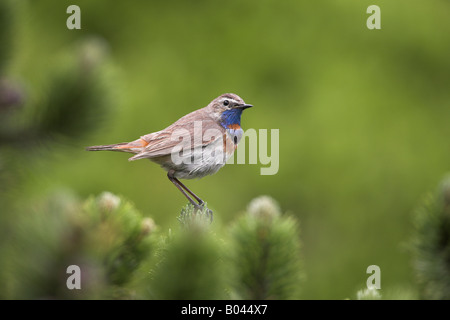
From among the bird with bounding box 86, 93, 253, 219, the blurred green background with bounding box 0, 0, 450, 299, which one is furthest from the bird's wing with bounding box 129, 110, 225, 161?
the blurred green background with bounding box 0, 0, 450, 299

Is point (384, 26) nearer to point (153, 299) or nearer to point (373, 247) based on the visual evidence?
point (373, 247)

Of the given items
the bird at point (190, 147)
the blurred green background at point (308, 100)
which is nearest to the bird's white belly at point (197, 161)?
the bird at point (190, 147)

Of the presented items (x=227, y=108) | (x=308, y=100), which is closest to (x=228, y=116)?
(x=227, y=108)

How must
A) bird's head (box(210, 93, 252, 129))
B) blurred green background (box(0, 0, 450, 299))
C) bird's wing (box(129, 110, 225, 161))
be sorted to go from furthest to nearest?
blurred green background (box(0, 0, 450, 299)) → bird's head (box(210, 93, 252, 129)) → bird's wing (box(129, 110, 225, 161))

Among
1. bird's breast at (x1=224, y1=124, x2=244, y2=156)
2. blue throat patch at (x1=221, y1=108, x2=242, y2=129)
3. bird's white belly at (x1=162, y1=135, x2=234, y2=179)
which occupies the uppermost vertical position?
blue throat patch at (x1=221, y1=108, x2=242, y2=129)

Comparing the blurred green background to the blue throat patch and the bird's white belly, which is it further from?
the bird's white belly

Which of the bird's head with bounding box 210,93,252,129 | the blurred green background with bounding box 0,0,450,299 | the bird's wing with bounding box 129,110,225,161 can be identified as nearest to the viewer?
the bird's wing with bounding box 129,110,225,161

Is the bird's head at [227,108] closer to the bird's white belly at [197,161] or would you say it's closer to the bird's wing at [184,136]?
the bird's wing at [184,136]

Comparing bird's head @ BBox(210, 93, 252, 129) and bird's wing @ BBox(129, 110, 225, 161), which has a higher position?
bird's head @ BBox(210, 93, 252, 129)
